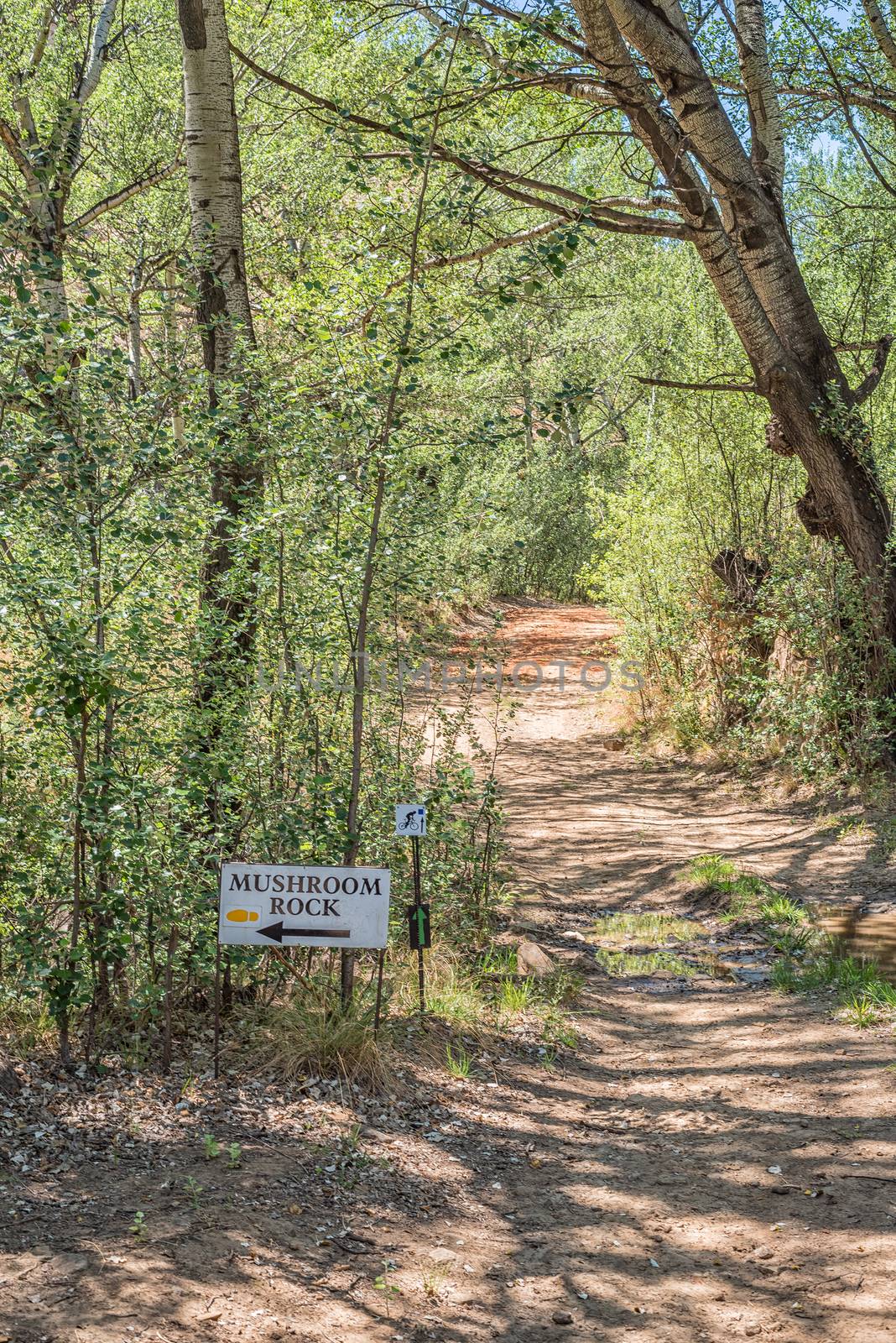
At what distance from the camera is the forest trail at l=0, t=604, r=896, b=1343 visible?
327cm

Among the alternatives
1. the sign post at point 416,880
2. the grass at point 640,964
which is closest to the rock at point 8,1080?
the sign post at point 416,880

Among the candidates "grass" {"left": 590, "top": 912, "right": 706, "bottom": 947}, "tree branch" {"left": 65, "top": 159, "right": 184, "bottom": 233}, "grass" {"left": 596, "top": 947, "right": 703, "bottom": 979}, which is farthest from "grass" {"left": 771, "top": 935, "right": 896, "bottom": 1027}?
"tree branch" {"left": 65, "top": 159, "right": 184, "bottom": 233}

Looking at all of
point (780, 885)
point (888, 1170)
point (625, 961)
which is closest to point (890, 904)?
point (780, 885)

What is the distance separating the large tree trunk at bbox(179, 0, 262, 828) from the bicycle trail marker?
40 centimetres

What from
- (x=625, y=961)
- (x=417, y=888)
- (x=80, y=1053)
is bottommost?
(x=625, y=961)

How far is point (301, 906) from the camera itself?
468 centimetres

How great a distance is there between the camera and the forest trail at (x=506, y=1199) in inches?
129

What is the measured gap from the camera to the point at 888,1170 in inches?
168

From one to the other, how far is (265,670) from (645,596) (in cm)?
948

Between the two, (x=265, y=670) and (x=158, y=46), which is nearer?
(x=265, y=670)

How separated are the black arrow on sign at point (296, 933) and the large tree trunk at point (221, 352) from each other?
541 millimetres

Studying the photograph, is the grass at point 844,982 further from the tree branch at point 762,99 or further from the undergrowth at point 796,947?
the tree branch at point 762,99

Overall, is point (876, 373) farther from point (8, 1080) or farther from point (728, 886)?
point (8, 1080)

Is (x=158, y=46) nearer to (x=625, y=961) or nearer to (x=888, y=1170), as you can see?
(x=625, y=961)
